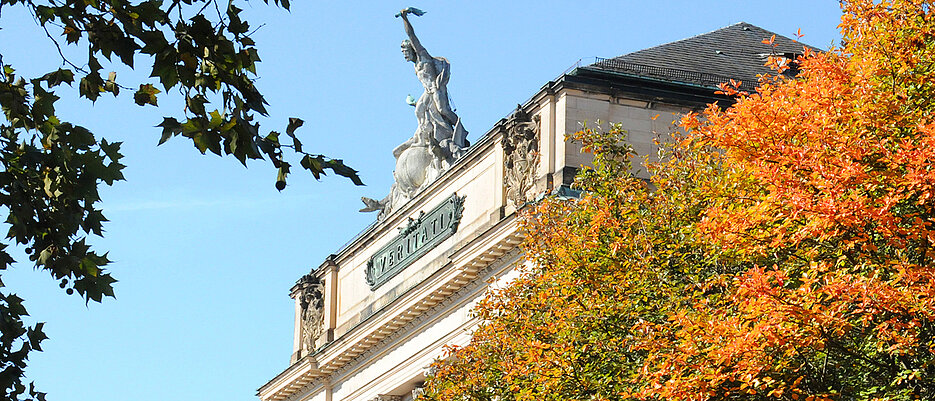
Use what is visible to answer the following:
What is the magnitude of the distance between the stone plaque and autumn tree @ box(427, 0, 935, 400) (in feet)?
73.4

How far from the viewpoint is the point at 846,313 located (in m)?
21.7

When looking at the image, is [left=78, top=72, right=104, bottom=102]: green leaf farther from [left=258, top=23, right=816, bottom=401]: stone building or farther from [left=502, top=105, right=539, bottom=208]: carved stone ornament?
[left=502, top=105, right=539, bottom=208]: carved stone ornament

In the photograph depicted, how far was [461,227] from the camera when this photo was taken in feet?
169

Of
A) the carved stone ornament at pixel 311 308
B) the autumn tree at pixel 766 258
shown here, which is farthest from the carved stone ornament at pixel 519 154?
the autumn tree at pixel 766 258

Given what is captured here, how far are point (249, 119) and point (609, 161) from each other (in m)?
18.4

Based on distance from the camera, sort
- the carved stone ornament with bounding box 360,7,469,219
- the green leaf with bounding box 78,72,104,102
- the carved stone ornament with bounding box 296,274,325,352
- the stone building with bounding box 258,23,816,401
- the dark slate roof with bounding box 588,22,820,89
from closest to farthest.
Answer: the green leaf with bounding box 78,72,104,102 → the stone building with bounding box 258,23,816,401 → the dark slate roof with bounding box 588,22,820,89 → the carved stone ornament with bounding box 360,7,469,219 → the carved stone ornament with bounding box 296,274,325,352

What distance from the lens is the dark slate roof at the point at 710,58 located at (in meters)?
48.3

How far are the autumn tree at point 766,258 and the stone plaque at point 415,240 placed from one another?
881 inches

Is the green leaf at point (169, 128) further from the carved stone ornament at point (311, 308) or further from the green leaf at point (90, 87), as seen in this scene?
the carved stone ornament at point (311, 308)

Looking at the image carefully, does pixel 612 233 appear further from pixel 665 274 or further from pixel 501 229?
pixel 501 229

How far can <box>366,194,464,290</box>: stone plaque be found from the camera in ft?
171

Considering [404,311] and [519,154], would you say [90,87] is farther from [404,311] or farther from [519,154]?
[404,311]

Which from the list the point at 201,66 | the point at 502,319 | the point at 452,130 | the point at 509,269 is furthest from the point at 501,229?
the point at 201,66

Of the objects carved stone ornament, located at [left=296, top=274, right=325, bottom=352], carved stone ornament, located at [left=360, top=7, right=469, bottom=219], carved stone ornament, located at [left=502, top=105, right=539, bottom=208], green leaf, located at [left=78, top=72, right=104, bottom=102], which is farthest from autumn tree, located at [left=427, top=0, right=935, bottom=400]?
carved stone ornament, located at [left=296, top=274, right=325, bottom=352]
